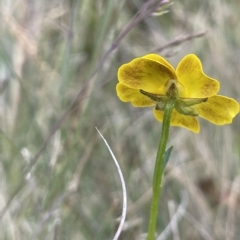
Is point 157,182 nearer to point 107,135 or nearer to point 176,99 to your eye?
point 176,99

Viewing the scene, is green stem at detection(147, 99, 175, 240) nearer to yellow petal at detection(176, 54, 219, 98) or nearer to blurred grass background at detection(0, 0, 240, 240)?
yellow petal at detection(176, 54, 219, 98)

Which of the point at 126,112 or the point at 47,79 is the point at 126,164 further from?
the point at 47,79

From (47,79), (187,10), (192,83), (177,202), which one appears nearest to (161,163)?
(192,83)

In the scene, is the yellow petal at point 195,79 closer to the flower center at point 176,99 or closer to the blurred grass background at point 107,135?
the flower center at point 176,99

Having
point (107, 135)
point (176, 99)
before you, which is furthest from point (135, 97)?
point (107, 135)

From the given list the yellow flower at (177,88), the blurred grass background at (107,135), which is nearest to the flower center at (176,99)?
the yellow flower at (177,88)

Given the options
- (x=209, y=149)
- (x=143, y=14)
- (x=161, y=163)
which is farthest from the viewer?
(x=209, y=149)
